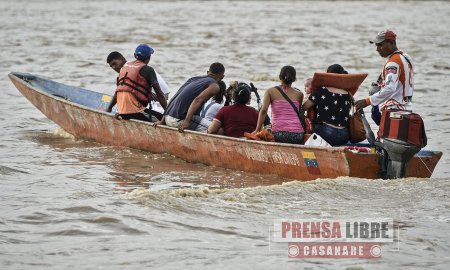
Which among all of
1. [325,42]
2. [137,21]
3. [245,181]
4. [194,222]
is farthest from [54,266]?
[137,21]

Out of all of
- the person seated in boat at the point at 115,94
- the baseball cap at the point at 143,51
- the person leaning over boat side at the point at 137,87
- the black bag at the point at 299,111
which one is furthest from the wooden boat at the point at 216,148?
the baseball cap at the point at 143,51

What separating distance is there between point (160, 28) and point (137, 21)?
139 inches

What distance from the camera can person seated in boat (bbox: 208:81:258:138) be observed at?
9.59 m

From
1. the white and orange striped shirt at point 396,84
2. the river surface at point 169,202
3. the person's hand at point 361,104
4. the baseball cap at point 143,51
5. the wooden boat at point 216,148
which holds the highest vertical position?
the baseball cap at point 143,51

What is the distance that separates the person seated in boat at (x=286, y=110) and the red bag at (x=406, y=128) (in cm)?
112

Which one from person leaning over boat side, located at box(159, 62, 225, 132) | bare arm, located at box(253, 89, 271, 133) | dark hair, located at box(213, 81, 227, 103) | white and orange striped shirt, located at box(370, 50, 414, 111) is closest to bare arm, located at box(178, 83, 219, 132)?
person leaning over boat side, located at box(159, 62, 225, 132)

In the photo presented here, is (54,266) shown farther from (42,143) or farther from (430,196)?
(42,143)

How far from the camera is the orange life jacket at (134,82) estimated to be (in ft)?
34.9

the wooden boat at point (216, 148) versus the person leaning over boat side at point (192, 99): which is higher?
the person leaning over boat side at point (192, 99)

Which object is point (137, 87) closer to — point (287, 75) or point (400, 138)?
point (287, 75)

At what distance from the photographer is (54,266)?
6.62 m

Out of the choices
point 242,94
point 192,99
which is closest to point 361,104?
point 242,94

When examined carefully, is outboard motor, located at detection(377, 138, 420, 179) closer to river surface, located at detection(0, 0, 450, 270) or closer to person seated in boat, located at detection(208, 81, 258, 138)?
river surface, located at detection(0, 0, 450, 270)

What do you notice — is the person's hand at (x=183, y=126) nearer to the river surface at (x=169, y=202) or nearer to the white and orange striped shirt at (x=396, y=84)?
the river surface at (x=169, y=202)
